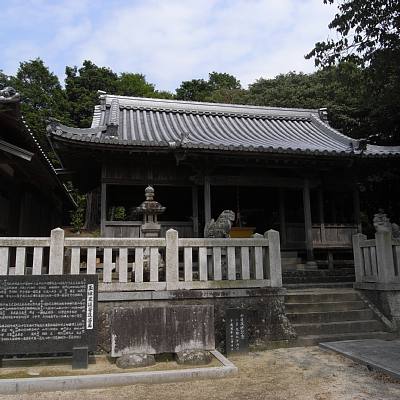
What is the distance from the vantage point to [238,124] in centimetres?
1764

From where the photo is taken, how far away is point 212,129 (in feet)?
52.8

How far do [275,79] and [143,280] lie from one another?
1197 inches

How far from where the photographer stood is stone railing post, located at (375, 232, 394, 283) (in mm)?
9008

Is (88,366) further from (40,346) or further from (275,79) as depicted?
(275,79)

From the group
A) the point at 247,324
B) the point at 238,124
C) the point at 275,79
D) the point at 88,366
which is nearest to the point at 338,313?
the point at 247,324

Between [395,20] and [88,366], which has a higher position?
[395,20]

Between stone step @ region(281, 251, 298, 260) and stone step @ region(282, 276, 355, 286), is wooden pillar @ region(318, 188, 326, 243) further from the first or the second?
stone step @ region(282, 276, 355, 286)

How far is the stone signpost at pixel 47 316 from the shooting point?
20.6ft

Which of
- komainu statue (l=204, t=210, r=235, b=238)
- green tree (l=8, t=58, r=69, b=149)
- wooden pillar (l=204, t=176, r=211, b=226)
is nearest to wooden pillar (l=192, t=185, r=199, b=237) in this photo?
wooden pillar (l=204, t=176, r=211, b=226)

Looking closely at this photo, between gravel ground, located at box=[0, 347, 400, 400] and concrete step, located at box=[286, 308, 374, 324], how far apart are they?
1.71 metres

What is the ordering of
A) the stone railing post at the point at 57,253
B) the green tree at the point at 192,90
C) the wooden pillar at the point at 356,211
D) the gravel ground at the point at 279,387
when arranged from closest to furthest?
the gravel ground at the point at 279,387 < the stone railing post at the point at 57,253 < the wooden pillar at the point at 356,211 < the green tree at the point at 192,90

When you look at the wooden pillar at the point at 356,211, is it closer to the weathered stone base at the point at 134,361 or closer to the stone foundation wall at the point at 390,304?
the stone foundation wall at the point at 390,304

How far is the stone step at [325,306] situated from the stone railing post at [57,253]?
4.78 metres

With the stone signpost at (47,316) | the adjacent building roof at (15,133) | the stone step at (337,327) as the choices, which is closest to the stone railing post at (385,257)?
the stone step at (337,327)
